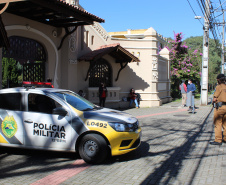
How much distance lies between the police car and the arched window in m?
9.81

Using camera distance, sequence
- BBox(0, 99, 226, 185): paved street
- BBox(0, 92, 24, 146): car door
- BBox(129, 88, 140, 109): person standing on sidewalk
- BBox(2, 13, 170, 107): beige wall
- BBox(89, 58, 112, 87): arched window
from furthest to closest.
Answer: BBox(129, 88, 140, 109): person standing on sidewalk → BBox(89, 58, 112, 87): arched window → BBox(2, 13, 170, 107): beige wall → BBox(0, 92, 24, 146): car door → BBox(0, 99, 226, 185): paved street

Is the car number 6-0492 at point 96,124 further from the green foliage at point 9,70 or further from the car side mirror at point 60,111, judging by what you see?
the green foliage at point 9,70

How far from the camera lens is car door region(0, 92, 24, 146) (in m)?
6.13

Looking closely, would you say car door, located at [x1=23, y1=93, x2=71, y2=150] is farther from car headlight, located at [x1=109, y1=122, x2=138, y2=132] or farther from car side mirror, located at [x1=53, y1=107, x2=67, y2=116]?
car headlight, located at [x1=109, y1=122, x2=138, y2=132]

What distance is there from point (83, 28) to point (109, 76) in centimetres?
367

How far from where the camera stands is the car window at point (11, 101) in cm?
632

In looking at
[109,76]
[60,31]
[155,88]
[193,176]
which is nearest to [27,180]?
[193,176]

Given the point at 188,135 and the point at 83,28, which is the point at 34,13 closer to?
the point at 83,28

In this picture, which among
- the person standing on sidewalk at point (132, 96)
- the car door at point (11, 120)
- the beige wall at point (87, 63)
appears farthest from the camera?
the person standing on sidewalk at point (132, 96)

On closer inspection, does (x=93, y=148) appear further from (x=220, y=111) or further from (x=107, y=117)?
(x=220, y=111)

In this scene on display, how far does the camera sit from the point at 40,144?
6012mm

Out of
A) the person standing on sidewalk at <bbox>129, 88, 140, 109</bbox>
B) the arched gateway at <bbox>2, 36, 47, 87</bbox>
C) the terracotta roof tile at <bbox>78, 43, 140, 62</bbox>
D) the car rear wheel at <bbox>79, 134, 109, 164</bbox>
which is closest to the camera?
the car rear wheel at <bbox>79, 134, 109, 164</bbox>

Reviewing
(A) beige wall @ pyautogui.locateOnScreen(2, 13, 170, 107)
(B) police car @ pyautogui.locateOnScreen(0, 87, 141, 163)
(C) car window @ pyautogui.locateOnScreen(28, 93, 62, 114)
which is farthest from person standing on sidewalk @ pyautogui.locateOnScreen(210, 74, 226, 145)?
(A) beige wall @ pyautogui.locateOnScreen(2, 13, 170, 107)

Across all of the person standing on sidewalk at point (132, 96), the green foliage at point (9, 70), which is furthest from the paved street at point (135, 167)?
the green foliage at point (9, 70)
